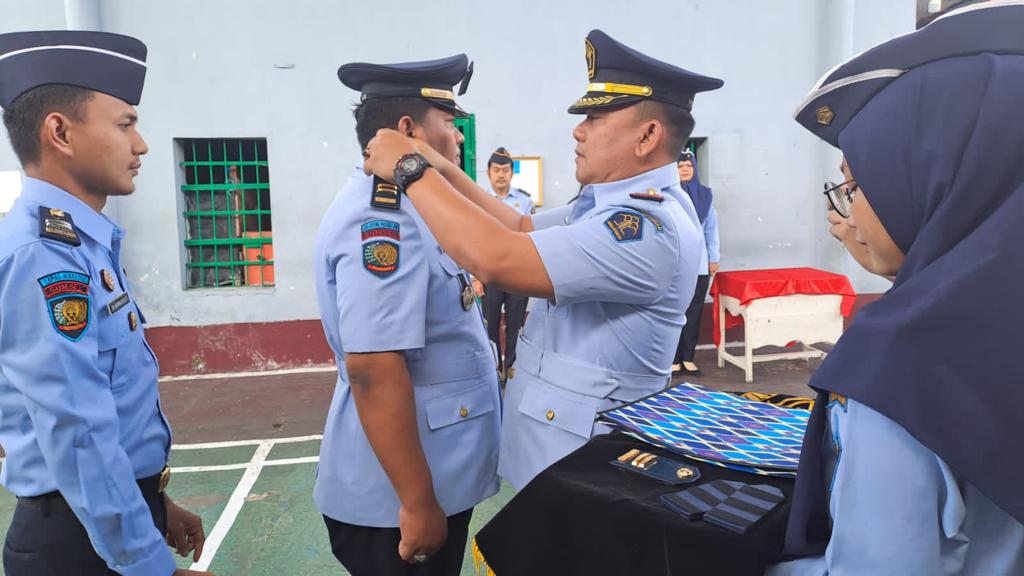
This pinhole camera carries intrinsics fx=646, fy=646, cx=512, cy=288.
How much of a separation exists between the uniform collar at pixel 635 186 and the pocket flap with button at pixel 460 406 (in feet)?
1.96

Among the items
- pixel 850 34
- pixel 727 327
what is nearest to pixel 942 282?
pixel 727 327

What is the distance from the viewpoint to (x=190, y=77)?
626cm

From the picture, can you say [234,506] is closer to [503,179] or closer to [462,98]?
[503,179]

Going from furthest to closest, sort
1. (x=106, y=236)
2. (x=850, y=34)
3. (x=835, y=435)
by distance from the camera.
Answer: (x=850, y=34), (x=106, y=236), (x=835, y=435)

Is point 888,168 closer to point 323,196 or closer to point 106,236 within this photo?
point 106,236

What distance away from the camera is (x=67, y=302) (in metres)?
1.34

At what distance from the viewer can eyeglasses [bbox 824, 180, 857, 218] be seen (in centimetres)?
102

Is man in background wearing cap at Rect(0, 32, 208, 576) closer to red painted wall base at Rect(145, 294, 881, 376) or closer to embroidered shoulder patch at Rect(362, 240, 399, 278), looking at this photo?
embroidered shoulder patch at Rect(362, 240, 399, 278)

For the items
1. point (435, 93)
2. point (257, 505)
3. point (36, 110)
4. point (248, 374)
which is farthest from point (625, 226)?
point (248, 374)

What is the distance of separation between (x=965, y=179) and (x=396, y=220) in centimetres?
118

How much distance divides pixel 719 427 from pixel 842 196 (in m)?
0.49

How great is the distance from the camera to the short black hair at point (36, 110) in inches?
59.6

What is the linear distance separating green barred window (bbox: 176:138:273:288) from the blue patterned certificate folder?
19.9 feet

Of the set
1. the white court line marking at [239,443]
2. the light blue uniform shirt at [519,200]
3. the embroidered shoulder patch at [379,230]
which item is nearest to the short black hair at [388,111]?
the embroidered shoulder patch at [379,230]
